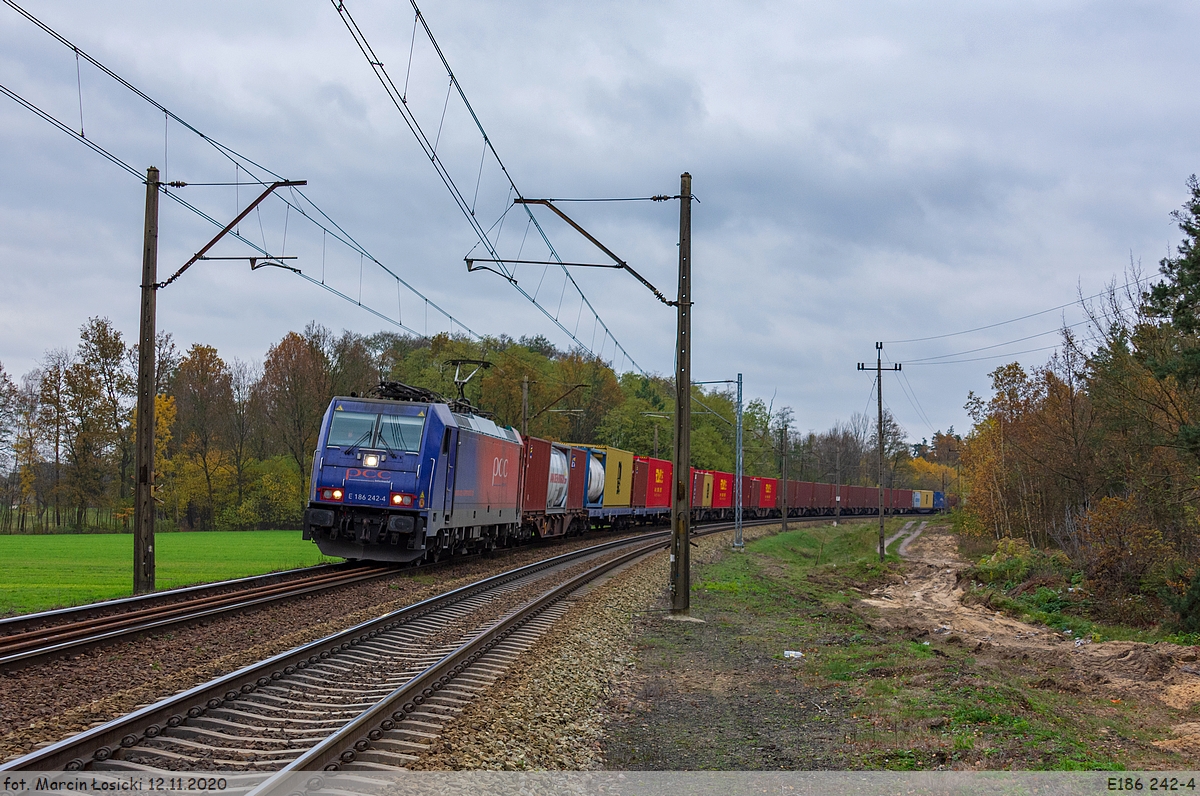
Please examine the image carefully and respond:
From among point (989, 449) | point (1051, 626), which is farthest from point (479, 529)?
point (989, 449)

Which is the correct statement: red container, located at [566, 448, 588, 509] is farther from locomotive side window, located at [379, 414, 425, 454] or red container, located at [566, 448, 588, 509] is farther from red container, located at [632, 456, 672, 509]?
locomotive side window, located at [379, 414, 425, 454]

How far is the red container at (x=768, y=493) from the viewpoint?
60656 millimetres

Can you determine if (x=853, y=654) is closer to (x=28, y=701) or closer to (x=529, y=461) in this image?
(x=28, y=701)

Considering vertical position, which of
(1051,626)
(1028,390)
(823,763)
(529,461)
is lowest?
(1051,626)

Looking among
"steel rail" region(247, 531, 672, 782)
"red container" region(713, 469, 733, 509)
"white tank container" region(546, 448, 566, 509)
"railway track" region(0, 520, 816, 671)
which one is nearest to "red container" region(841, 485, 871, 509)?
"red container" region(713, 469, 733, 509)

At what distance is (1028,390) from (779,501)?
28861mm

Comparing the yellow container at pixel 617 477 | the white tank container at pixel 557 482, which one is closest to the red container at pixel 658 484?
the yellow container at pixel 617 477

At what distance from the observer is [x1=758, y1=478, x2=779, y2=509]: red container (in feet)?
199

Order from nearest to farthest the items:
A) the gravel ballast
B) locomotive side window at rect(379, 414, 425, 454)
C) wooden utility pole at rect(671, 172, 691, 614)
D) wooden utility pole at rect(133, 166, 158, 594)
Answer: the gravel ballast
wooden utility pole at rect(133, 166, 158, 594)
wooden utility pole at rect(671, 172, 691, 614)
locomotive side window at rect(379, 414, 425, 454)

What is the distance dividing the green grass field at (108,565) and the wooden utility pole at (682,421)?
28.2ft

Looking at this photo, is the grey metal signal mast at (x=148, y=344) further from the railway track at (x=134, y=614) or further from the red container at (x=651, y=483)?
the red container at (x=651, y=483)

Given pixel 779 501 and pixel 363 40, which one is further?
pixel 779 501

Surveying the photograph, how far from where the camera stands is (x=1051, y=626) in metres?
20.3

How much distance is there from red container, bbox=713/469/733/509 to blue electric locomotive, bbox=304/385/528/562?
36687mm
